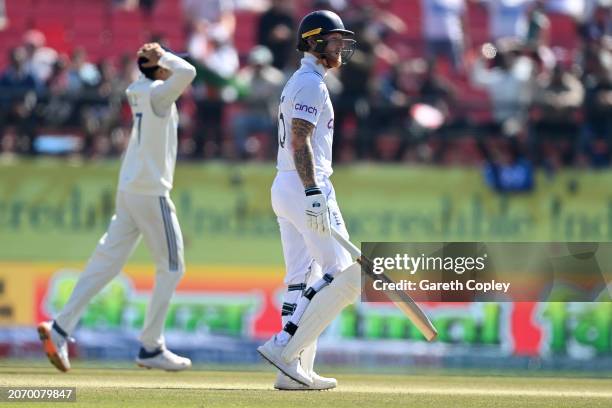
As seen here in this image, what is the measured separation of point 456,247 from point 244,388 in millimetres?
2714

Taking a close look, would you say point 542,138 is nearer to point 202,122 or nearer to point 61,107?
point 202,122

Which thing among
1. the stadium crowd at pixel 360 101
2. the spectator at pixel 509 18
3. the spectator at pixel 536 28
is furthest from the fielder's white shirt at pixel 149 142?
the spectator at pixel 509 18

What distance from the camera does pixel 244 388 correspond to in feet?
27.9

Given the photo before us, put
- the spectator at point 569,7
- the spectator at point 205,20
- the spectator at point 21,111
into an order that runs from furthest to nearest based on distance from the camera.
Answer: the spectator at point 569,7 < the spectator at point 205,20 < the spectator at point 21,111

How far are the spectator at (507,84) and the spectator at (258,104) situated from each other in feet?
7.44

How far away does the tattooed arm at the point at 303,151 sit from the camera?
25.7 feet

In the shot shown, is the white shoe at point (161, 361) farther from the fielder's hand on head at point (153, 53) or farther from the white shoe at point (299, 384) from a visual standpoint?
the fielder's hand on head at point (153, 53)

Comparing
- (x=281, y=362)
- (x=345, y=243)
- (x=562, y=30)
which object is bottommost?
(x=281, y=362)

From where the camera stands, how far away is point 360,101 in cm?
1362

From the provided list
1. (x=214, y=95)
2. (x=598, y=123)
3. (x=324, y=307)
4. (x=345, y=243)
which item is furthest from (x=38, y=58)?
(x=324, y=307)

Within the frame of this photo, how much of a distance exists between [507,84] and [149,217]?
243 inches

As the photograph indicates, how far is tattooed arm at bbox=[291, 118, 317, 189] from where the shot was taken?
783cm

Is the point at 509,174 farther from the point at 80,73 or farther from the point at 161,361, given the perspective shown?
the point at 161,361

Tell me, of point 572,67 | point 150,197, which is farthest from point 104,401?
point 572,67
